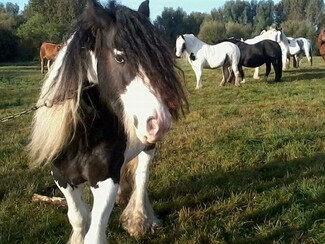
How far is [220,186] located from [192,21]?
5674cm

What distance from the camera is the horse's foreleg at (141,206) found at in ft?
10.3

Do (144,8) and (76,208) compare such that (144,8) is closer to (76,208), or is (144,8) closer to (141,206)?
(76,208)

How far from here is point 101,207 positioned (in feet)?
7.62

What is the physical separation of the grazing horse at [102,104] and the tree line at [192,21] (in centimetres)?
1268

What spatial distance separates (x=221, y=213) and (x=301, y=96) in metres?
6.92

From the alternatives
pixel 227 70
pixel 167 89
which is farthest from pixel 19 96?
pixel 167 89

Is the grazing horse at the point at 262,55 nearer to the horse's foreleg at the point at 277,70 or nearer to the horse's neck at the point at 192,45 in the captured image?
the horse's foreleg at the point at 277,70

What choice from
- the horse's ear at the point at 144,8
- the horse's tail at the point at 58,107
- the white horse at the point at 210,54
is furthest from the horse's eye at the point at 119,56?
the white horse at the point at 210,54

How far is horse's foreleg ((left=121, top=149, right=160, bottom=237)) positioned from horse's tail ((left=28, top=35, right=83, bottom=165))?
3.12 ft

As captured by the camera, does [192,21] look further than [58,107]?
Yes

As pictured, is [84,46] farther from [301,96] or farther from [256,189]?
[301,96]

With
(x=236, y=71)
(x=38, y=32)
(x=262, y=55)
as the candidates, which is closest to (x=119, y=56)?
(x=236, y=71)

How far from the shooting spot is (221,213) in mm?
3365

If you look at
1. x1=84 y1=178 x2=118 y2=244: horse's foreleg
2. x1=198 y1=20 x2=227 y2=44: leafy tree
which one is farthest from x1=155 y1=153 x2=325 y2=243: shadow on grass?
x1=198 y1=20 x2=227 y2=44: leafy tree
